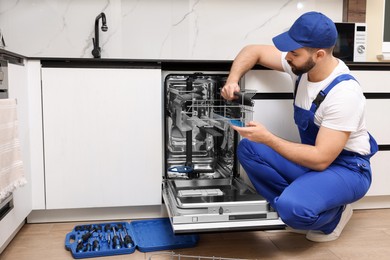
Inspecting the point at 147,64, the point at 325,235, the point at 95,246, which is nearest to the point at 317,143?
the point at 325,235

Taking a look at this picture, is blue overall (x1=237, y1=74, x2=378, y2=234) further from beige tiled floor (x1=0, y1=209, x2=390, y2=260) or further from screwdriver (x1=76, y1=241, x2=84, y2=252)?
screwdriver (x1=76, y1=241, x2=84, y2=252)

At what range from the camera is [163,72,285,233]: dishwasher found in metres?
1.67

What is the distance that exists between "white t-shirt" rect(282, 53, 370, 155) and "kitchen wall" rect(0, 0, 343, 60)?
1.02 meters

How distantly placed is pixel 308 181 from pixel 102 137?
1046 mm

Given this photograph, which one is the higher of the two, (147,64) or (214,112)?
(147,64)

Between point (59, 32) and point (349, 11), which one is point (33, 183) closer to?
point (59, 32)

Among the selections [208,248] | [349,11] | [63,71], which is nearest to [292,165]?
[208,248]

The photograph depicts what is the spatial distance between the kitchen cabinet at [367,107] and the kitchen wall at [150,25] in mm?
719

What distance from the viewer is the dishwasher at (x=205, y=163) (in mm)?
1669

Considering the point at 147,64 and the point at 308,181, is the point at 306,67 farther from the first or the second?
the point at 147,64

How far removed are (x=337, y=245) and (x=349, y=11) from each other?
1.74 m

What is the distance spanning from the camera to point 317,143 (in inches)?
66.4

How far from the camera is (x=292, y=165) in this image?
196 cm

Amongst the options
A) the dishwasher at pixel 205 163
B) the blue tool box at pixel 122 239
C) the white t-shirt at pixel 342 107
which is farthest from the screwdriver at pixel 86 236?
the white t-shirt at pixel 342 107
